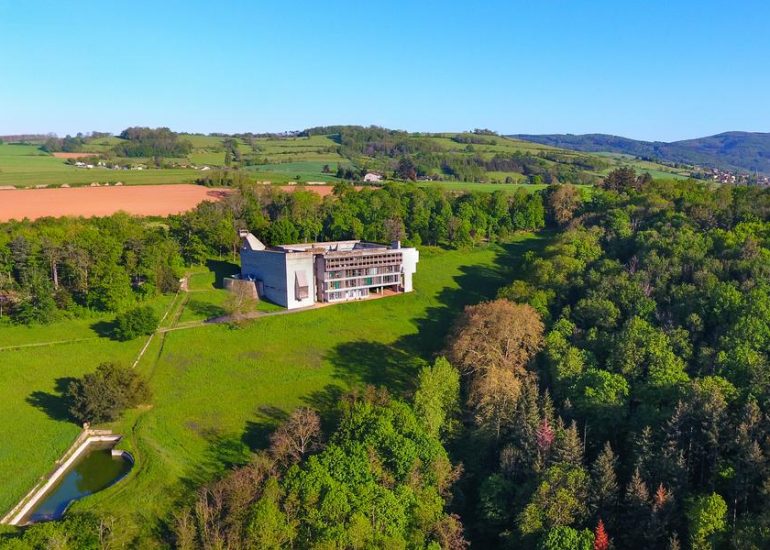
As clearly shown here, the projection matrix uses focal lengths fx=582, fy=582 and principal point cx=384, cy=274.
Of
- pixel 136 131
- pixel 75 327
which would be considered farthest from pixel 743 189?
pixel 136 131

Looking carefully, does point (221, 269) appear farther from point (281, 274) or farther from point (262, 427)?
point (262, 427)

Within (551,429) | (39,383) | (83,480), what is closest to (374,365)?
(551,429)

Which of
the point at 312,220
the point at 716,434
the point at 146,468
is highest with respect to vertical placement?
the point at 312,220

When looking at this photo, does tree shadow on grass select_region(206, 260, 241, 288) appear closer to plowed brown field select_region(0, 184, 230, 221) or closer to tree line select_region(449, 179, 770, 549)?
plowed brown field select_region(0, 184, 230, 221)

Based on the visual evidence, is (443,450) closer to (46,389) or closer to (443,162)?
(46,389)

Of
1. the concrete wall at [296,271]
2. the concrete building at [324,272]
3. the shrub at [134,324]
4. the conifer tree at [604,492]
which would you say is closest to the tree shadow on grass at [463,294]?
the concrete building at [324,272]

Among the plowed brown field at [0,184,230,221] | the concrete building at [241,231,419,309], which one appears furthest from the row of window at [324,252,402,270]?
the plowed brown field at [0,184,230,221]

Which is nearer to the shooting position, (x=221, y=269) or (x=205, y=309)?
(x=205, y=309)
